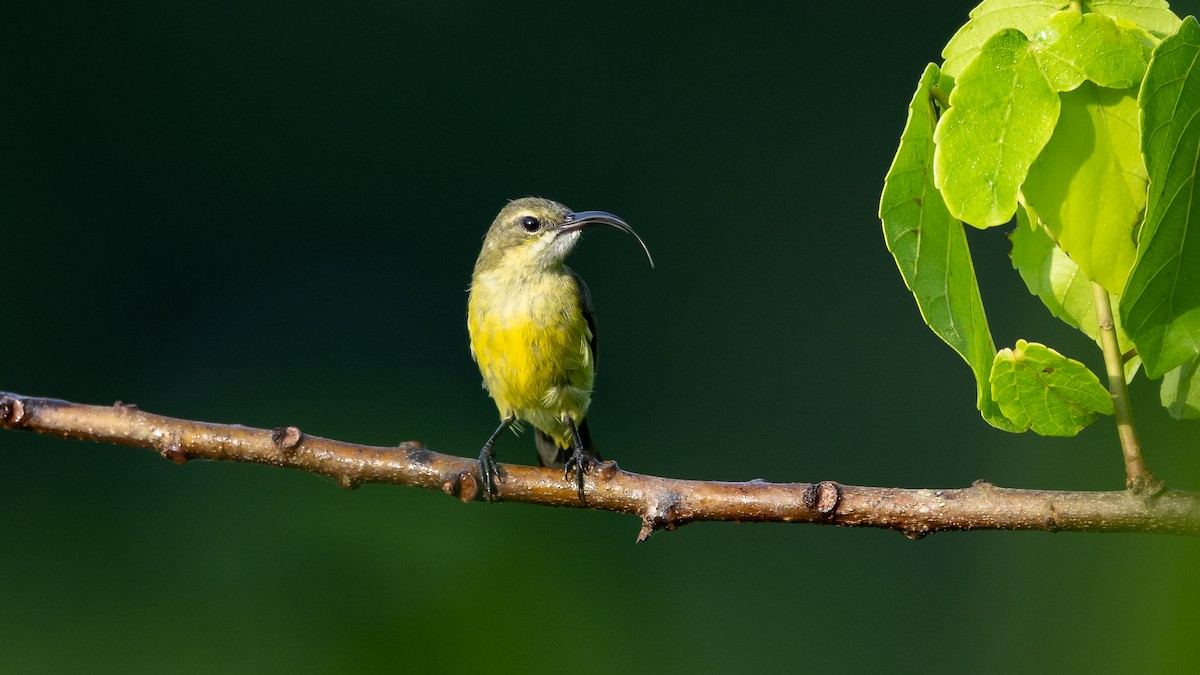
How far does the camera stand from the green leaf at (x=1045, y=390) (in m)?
1.35

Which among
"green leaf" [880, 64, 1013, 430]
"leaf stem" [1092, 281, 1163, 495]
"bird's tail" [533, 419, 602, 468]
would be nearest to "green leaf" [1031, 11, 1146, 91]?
"green leaf" [880, 64, 1013, 430]

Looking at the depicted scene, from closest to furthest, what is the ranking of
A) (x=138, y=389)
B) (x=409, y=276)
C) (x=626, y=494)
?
(x=626, y=494), (x=138, y=389), (x=409, y=276)

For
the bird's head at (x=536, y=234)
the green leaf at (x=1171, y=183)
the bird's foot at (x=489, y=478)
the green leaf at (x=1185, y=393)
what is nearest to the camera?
the green leaf at (x=1171, y=183)

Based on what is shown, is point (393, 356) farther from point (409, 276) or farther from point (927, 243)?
point (927, 243)

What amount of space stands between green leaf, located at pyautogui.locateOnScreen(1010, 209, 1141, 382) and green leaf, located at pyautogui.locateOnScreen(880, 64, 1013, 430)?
0.43ft

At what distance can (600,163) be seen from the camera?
8203mm

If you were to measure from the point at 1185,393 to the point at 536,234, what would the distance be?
3.17m

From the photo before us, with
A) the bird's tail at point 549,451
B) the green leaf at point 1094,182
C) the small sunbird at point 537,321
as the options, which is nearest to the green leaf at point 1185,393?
the green leaf at point 1094,182

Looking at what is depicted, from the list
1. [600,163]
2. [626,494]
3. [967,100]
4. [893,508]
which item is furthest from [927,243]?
[600,163]

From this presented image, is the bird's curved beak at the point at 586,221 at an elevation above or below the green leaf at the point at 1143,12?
above

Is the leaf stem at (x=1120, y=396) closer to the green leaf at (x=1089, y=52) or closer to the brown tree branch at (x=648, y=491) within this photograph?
the brown tree branch at (x=648, y=491)

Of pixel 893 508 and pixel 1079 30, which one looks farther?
pixel 893 508

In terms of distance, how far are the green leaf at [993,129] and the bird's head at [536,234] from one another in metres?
2.97

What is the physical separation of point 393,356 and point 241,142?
2.21 metres
